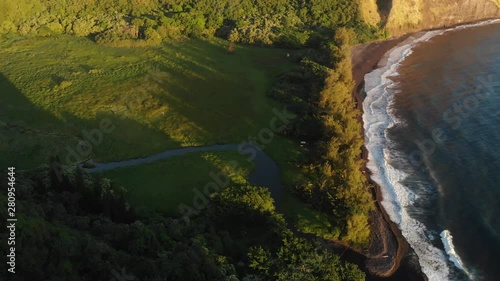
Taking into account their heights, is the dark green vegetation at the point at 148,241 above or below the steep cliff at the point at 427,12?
below

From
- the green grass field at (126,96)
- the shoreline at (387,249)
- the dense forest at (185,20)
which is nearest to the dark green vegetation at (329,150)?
the shoreline at (387,249)

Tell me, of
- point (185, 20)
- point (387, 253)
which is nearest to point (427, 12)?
point (185, 20)

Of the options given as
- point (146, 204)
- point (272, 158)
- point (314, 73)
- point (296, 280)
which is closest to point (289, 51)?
point (314, 73)

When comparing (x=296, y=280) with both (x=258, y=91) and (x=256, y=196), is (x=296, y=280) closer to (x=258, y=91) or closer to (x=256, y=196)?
(x=256, y=196)

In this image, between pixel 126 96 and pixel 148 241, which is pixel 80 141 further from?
pixel 148 241

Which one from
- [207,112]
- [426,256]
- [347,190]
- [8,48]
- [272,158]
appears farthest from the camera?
[8,48]

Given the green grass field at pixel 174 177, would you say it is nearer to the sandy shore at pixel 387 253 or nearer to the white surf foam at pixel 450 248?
the sandy shore at pixel 387 253

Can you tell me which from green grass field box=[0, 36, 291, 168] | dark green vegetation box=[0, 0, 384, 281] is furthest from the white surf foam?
green grass field box=[0, 36, 291, 168]
